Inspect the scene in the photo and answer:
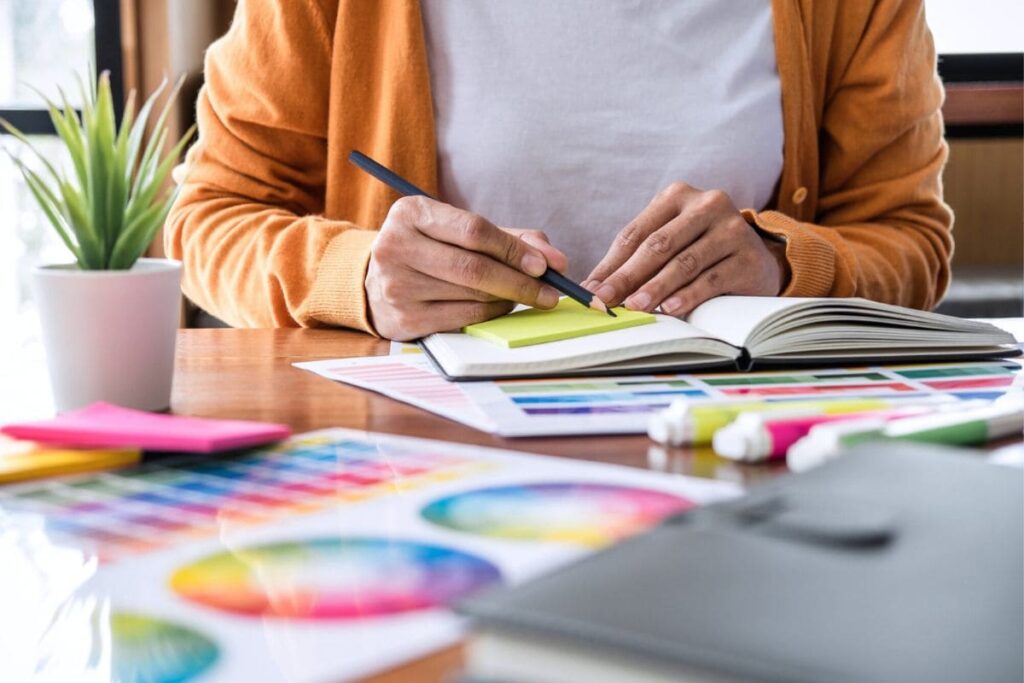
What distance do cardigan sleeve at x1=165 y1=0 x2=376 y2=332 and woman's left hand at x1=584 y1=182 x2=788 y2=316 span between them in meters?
0.32

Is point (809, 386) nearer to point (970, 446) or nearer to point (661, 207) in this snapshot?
point (970, 446)

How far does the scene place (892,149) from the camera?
1.38 metres

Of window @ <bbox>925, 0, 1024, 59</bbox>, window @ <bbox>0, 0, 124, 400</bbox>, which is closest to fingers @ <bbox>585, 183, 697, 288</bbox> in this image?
window @ <bbox>0, 0, 124, 400</bbox>

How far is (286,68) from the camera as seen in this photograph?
125 centimetres

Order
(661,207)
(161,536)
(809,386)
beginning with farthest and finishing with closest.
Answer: (661,207)
(809,386)
(161,536)

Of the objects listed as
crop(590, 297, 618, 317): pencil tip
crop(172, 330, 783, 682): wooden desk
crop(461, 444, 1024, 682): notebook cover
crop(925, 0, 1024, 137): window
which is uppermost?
crop(925, 0, 1024, 137): window

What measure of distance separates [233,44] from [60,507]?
0.87m

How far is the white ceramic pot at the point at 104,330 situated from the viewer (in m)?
0.68

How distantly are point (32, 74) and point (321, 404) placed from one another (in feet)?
8.26

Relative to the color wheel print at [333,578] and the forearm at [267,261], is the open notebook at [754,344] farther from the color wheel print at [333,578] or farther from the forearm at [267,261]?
the color wheel print at [333,578]

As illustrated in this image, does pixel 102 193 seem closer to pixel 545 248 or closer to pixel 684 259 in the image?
pixel 545 248

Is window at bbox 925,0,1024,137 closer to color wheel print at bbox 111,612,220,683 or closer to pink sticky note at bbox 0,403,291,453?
pink sticky note at bbox 0,403,291,453

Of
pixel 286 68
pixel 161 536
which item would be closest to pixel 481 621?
pixel 161 536

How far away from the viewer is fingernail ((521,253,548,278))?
0.88 metres
